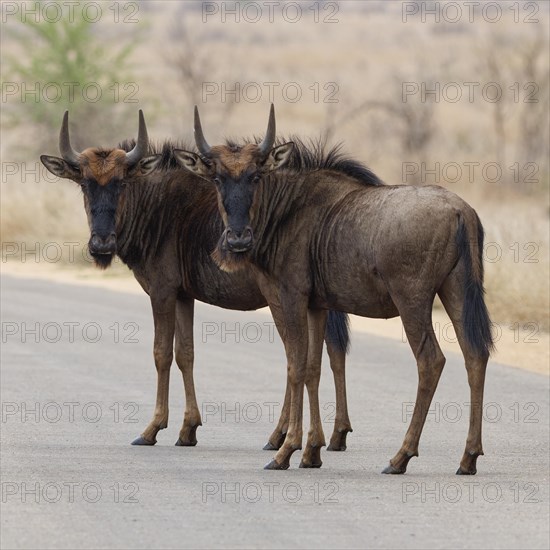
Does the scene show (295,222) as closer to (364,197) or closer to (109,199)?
(364,197)

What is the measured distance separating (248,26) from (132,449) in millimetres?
106180

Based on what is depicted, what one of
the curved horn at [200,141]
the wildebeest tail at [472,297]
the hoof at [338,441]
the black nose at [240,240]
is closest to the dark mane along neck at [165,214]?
the curved horn at [200,141]

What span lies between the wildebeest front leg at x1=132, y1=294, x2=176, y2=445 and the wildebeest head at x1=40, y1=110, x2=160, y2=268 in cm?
54

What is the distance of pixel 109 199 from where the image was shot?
1259 cm

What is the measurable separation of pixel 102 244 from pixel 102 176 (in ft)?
1.83

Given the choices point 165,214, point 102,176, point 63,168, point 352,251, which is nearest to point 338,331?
point 352,251

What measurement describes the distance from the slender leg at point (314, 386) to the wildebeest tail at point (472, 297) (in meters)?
1.20

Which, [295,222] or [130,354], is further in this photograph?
[130,354]

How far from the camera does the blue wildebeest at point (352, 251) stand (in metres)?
11.2

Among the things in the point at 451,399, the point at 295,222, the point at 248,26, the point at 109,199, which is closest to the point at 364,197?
the point at 295,222

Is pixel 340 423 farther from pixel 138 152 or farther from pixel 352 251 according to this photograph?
pixel 138 152

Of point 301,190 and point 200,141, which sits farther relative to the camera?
point 301,190

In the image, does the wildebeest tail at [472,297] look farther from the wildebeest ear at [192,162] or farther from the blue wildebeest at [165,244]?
the wildebeest ear at [192,162]

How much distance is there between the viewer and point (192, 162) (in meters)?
11.8
